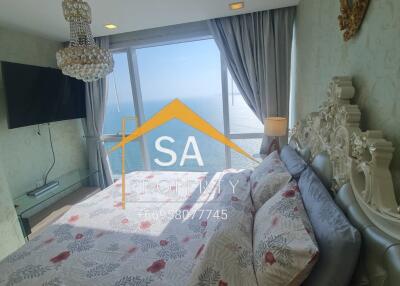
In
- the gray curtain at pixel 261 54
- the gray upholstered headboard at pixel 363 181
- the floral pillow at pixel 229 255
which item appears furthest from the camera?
the gray curtain at pixel 261 54

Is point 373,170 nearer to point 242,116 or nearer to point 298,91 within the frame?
point 298,91

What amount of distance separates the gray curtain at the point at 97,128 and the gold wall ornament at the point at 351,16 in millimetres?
3094

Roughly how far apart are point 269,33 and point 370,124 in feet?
7.06

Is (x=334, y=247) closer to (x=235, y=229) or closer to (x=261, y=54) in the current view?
(x=235, y=229)

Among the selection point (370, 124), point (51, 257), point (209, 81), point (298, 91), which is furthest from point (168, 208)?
point (209, 81)

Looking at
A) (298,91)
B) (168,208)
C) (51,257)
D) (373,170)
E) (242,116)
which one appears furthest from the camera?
(242,116)

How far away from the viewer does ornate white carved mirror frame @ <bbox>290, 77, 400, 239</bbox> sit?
856mm

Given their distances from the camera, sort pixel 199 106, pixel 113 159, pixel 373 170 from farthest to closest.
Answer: pixel 113 159
pixel 199 106
pixel 373 170

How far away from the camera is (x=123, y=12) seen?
8.21ft

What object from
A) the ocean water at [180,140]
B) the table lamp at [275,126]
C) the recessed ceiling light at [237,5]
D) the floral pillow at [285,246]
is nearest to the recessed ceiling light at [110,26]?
the ocean water at [180,140]

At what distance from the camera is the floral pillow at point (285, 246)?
3.01ft

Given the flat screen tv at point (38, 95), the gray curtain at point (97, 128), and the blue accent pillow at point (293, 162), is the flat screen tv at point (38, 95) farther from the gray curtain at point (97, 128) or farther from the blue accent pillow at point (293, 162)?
the blue accent pillow at point (293, 162)

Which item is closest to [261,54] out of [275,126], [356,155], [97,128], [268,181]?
[275,126]

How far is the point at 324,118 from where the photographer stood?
151 cm
